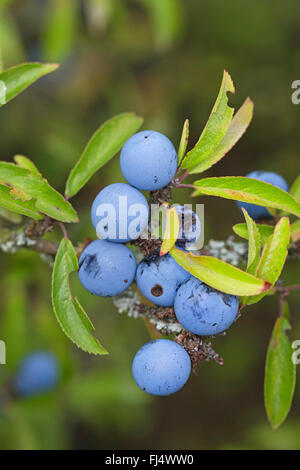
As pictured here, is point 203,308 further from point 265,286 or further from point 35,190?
point 35,190

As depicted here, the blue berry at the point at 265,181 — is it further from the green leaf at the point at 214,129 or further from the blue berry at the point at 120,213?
the blue berry at the point at 120,213

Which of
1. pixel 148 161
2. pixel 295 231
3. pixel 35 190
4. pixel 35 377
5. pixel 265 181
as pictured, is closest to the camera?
pixel 148 161

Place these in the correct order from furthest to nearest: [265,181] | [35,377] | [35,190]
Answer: [35,377] → [265,181] → [35,190]

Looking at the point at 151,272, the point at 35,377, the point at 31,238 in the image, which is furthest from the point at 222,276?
the point at 35,377

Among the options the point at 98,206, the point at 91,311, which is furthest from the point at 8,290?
the point at 98,206

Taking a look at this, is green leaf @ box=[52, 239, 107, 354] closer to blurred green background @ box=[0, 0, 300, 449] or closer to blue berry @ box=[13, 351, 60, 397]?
blue berry @ box=[13, 351, 60, 397]

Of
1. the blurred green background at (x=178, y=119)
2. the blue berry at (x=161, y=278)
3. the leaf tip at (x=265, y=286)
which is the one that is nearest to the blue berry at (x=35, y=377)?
the blurred green background at (x=178, y=119)
